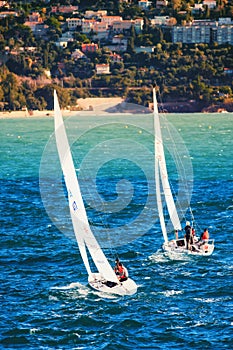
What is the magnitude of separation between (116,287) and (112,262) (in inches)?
307

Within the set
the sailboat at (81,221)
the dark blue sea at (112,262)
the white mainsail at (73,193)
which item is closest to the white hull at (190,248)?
the dark blue sea at (112,262)

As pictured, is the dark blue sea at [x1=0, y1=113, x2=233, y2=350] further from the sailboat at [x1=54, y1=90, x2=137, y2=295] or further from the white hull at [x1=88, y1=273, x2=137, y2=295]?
the sailboat at [x1=54, y1=90, x2=137, y2=295]

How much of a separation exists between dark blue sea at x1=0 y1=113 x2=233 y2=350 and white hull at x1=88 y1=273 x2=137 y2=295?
15.9 inches

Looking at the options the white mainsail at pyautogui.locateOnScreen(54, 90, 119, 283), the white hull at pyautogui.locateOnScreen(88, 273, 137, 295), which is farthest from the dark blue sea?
the white mainsail at pyautogui.locateOnScreen(54, 90, 119, 283)

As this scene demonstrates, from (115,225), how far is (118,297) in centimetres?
2092

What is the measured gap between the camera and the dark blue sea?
1655 inches

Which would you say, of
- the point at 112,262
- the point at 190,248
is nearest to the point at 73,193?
the point at 112,262

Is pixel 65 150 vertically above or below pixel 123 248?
above

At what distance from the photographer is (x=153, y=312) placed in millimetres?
44625

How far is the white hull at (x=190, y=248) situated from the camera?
5625 centimetres

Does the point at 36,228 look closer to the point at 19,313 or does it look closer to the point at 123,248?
the point at 123,248

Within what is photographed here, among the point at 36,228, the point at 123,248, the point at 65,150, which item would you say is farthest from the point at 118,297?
the point at 36,228

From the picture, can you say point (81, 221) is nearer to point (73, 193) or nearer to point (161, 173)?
point (73, 193)

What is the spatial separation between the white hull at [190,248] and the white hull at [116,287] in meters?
9.04
